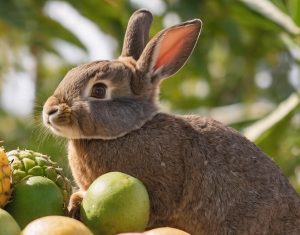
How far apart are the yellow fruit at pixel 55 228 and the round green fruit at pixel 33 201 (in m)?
0.24

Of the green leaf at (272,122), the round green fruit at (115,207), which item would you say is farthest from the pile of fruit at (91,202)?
the green leaf at (272,122)

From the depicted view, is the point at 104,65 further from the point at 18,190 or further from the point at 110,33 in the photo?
the point at 110,33

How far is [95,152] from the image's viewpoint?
274 centimetres

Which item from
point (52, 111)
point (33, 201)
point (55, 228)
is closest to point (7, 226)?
point (55, 228)

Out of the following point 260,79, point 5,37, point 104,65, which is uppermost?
point 104,65

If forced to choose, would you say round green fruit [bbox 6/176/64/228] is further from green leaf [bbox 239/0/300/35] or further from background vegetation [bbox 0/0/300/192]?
background vegetation [bbox 0/0/300/192]

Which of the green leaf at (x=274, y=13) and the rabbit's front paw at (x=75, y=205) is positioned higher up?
the green leaf at (x=274, y=13)

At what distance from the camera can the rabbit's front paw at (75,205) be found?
2.48 meters

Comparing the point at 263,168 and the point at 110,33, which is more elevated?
the point at 263,168

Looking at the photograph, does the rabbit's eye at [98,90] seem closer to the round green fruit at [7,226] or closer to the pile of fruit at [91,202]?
the pile of fruit at [91,202]

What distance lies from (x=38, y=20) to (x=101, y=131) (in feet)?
16.9

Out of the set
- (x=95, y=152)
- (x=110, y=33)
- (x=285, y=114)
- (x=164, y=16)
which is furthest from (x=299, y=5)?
(x=110, y=33)

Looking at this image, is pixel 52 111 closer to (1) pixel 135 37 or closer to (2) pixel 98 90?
(2) pixel 98 90

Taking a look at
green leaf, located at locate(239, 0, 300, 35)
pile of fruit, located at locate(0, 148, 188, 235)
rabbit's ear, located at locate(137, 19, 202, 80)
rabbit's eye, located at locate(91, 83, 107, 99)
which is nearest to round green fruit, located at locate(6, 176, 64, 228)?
pile of fruit, located at locate(0, 148, 188, 235)
